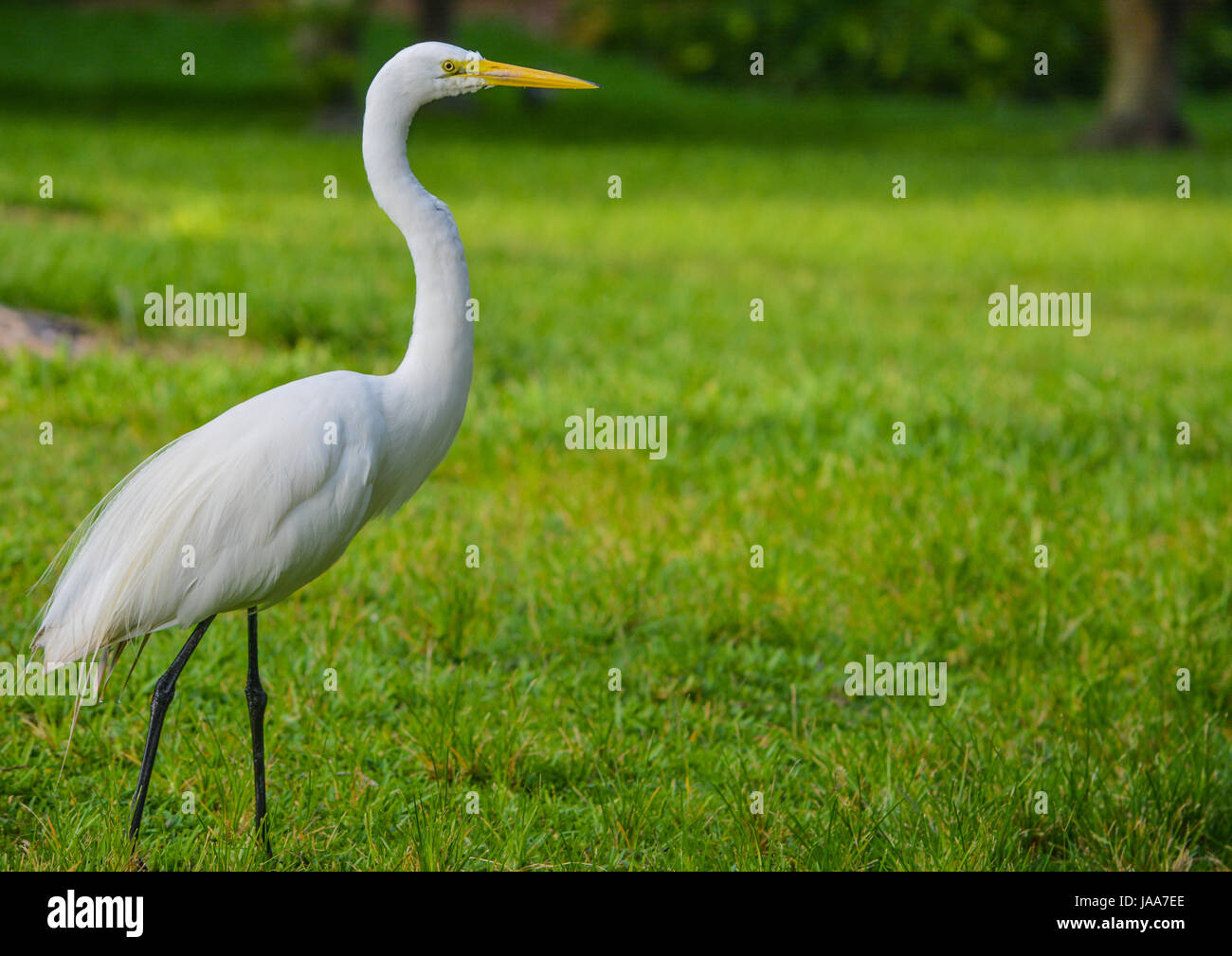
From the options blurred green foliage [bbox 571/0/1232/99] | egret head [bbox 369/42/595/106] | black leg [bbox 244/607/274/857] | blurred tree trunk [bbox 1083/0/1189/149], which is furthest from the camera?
blurred green foliage [bbox 571/0/1232/99]

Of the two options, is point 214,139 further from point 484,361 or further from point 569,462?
point 569,462

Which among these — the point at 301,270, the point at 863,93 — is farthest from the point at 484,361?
the point at 863,93

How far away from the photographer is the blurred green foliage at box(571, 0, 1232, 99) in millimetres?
31422

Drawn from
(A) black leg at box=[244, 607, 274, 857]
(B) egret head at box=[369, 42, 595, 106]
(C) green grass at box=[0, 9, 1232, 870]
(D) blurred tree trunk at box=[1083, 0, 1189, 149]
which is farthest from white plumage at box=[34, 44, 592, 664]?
(D) blurred tree trunk at box=[1083, 0, 1189, 149]

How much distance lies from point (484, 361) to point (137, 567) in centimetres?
461

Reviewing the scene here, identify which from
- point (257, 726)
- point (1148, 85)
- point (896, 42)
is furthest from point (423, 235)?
point (896, 42)

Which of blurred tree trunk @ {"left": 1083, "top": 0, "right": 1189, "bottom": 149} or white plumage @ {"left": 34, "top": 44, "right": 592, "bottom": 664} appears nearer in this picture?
white plumage @ {"left": 34, "top": 44, "right": 592, "bottom": 664}

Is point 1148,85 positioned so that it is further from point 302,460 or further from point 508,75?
point 302,460

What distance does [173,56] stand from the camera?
26.8 metres

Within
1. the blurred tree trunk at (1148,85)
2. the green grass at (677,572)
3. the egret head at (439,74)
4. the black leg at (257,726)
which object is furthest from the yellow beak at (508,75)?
the blurred tree trunk at (1148,85)

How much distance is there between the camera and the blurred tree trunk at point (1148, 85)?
23.4 meters

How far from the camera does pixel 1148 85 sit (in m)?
23.5

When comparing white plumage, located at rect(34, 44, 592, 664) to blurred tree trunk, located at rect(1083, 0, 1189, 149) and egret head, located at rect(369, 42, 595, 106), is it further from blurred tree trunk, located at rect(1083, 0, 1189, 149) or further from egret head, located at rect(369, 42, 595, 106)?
blurred tree trunk, located at rect(1083, 0, 1189, 149)

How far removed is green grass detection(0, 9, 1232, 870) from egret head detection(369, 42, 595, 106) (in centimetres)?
159
